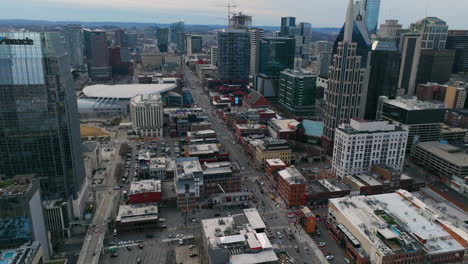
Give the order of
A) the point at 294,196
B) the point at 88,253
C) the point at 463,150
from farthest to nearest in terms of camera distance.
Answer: the point at 463,150, the point at 294,196, the point at 88,253

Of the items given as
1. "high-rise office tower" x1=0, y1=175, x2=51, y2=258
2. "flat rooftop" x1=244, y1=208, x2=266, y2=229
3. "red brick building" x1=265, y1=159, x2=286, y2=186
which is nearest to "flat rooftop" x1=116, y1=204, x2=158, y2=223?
"high-rise office tower" x1=0, y1=175, x2=51, y2=258

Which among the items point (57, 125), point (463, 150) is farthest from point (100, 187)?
point (463, 150)

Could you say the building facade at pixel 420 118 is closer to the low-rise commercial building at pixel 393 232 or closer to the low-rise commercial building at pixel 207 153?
the low-rise commercial building at pixel 393 232

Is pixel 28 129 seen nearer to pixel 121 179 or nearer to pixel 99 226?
pixel 99 226

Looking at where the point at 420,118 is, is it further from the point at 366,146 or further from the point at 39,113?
the point at 39,113

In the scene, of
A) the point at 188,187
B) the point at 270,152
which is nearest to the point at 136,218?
the point at 188,187
